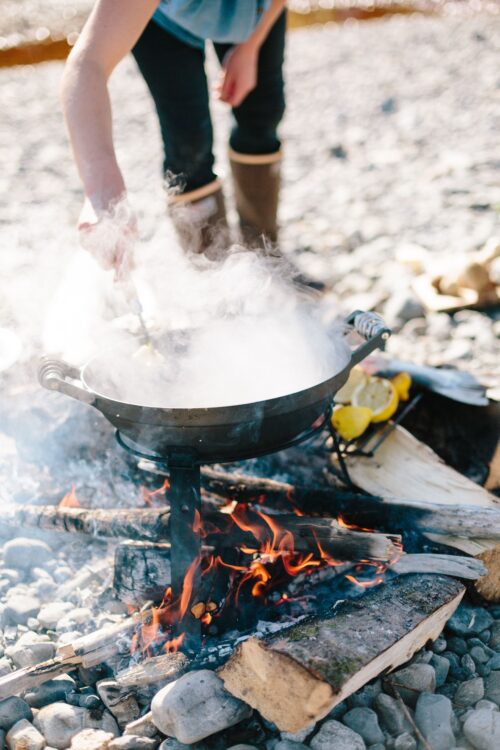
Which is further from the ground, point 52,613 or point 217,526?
point 217,526

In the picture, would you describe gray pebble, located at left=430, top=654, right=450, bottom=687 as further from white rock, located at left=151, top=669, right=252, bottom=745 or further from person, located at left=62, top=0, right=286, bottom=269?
person, located at left=62, top=0, right=286, bottom=269

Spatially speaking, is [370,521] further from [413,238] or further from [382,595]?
[413,238]

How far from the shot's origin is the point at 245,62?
2.97 m

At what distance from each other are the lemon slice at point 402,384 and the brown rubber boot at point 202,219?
107cm

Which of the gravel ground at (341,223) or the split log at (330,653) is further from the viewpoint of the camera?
the gravel ground at (341,223)

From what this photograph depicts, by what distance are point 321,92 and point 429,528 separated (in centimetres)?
770

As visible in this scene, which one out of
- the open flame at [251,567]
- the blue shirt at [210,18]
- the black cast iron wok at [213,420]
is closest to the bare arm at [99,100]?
the black cast iron wok at [213,420]

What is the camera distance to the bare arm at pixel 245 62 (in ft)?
9.68

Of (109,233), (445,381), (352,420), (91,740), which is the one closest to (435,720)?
(91,740)

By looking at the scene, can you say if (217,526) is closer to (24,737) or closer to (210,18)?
(24,737)

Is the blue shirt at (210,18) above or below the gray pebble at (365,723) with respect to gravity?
above

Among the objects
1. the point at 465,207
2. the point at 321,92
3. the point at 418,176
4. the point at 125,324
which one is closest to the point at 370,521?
the point at 125,324

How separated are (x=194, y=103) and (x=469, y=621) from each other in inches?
90.4

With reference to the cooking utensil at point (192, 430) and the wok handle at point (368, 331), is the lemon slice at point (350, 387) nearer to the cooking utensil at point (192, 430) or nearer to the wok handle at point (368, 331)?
the wok handle at point (368, 331)
